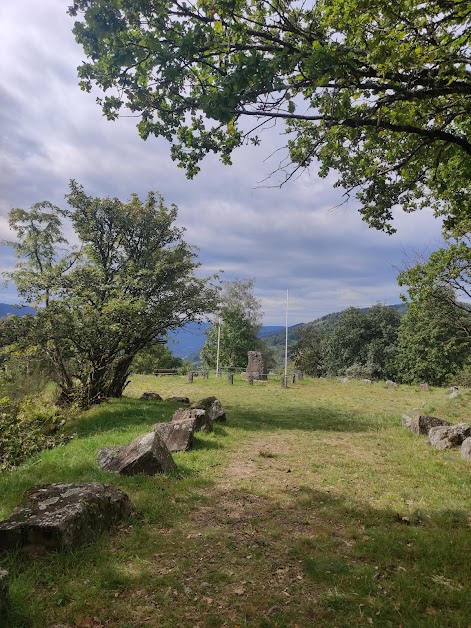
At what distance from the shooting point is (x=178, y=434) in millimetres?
→ 10656

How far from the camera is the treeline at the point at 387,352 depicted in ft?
145

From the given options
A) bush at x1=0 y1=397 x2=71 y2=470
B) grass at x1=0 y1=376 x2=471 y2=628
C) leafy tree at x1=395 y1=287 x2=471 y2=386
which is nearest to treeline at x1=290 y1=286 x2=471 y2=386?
leafy tree at x1=395 y1=287 x2=471 y2=386

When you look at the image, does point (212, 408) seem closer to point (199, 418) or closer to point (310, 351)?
point (199, 418)

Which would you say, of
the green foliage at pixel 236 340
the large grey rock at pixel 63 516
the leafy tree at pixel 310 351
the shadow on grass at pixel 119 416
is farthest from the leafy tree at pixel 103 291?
→ the leafy tree at pixel 310 351

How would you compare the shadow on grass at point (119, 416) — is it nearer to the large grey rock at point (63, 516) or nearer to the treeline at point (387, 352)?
the large grey rock at point (63, 516)

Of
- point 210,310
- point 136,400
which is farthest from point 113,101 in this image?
point 136,400

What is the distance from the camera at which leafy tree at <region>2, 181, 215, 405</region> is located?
48.3ft

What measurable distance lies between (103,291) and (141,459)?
423 inches

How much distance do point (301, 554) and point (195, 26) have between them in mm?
6750

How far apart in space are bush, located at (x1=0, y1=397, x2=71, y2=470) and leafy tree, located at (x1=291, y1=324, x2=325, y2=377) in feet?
180

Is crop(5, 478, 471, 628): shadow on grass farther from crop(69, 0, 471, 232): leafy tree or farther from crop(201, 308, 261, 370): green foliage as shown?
crop(201, 308, 261, 370): green foliage

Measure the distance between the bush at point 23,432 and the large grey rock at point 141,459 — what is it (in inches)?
114

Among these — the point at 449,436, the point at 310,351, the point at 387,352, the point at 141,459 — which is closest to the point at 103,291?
the point at 141,459

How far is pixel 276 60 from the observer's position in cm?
428
